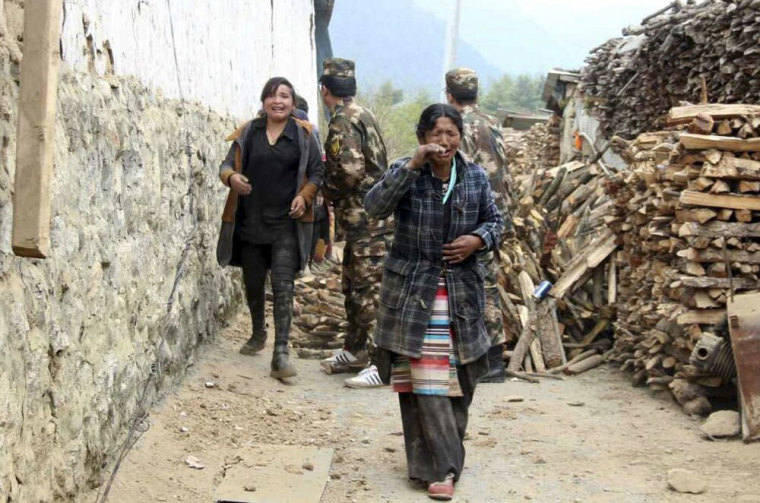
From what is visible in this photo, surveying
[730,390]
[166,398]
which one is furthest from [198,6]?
[730,390]

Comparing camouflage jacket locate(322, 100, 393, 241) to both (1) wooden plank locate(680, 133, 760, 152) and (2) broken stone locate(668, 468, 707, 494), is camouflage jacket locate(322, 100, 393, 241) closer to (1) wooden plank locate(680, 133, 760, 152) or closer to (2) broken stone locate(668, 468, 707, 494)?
(1) wooden plank locate(680, 133, 760, 152)

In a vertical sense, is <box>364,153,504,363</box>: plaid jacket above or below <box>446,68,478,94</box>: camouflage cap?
below

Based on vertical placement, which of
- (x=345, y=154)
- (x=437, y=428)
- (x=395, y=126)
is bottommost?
(x=437, y=428)

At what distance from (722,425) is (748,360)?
46 cm

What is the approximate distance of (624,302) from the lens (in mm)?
8414

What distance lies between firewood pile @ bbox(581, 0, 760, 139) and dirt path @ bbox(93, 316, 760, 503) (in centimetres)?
420

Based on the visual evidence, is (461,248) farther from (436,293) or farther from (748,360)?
(748,360)

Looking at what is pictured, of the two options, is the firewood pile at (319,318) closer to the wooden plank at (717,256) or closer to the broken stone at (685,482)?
the wooden plank at (717,256)

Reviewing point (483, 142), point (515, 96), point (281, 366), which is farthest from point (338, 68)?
point (515, 96)

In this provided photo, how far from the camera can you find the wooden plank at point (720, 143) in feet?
22.1

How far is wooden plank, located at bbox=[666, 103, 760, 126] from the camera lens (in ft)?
22.6

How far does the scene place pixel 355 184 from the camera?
738 cm

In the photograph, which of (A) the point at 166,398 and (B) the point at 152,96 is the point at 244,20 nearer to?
(B) the point at 152,96

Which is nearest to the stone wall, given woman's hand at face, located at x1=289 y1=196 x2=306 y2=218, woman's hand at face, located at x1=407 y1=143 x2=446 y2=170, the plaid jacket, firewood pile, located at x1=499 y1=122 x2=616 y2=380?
woman's hand at face, located at x1=289 y1=196 x2=306 y2=218
